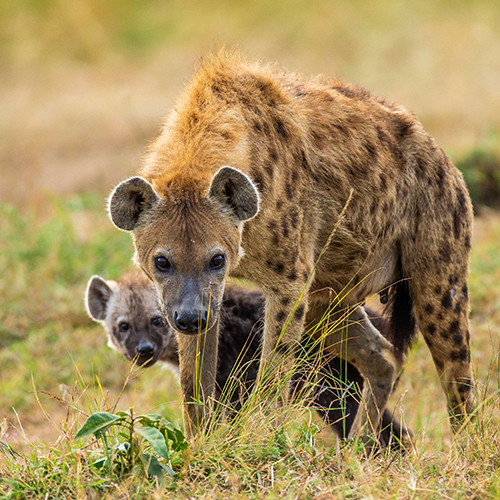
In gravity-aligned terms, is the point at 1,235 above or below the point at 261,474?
above

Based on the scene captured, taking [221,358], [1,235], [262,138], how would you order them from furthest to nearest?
[1,235] → [221,358] → [262,138]

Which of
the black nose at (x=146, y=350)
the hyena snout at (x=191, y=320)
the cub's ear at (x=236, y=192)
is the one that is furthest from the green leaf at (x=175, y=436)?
the black nose at (x=146, y=350)

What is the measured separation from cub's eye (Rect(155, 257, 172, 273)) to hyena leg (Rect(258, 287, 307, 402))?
0.58 m

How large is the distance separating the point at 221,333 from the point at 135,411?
1.01m

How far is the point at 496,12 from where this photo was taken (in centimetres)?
1540

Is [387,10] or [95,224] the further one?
[387,10]

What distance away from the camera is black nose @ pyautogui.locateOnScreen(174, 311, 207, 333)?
121 inches

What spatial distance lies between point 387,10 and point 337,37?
4.20ft

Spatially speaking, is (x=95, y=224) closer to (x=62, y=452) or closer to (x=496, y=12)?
(x=62, y=452)

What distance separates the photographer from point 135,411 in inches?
145

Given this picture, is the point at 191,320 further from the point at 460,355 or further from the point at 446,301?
the point at 460,355

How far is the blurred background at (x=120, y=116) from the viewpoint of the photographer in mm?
5812

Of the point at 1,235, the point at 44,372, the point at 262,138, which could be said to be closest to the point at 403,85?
the point at 1,235

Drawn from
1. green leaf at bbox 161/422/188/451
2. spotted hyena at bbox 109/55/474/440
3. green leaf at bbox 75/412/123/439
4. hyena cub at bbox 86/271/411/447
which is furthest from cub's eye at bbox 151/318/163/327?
green leaf at bbox 75/412/123/439
